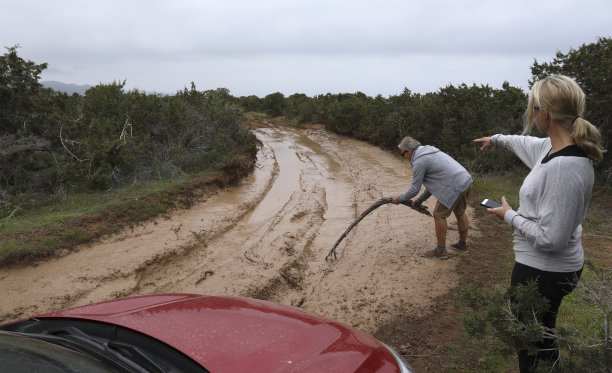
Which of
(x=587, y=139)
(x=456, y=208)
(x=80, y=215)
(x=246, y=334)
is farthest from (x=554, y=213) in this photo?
(x=80, y=215)

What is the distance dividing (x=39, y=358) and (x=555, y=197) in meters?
2.30

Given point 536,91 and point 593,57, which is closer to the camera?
point 536,91

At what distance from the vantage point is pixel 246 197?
973cm

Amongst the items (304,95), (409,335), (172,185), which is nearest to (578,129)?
(409,335)

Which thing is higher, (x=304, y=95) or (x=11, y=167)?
(x=304, y=95)

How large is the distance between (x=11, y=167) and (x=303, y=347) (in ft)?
28.5

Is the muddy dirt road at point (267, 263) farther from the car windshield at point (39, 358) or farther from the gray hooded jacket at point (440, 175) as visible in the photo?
the car windshield at point (39, 358)

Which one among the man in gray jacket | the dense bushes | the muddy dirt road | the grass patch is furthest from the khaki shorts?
the dense bushes

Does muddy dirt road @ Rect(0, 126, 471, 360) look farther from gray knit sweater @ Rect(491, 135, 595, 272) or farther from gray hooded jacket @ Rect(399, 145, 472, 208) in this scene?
gray knit sweater @ Rect(491, 135, 595, 272)

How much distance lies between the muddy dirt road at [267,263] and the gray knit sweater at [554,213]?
86.7 inches

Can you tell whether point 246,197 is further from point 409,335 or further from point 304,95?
point 304,95

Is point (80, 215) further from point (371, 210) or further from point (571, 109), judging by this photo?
point (571, 109)

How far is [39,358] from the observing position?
158 cm

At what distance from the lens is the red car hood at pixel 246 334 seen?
1.88m
